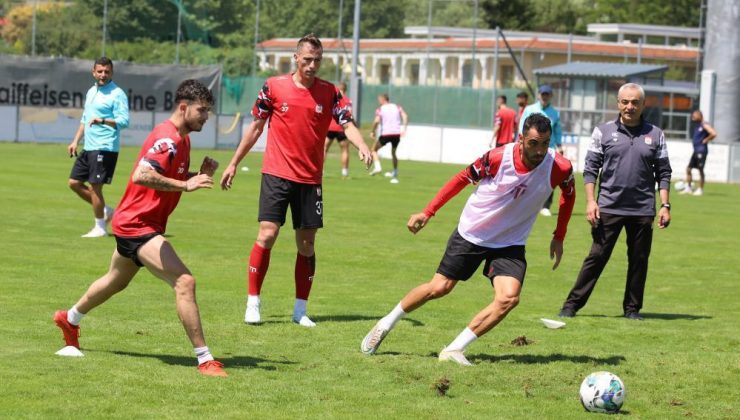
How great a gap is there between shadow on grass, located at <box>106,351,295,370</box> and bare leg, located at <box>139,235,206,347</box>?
49cm

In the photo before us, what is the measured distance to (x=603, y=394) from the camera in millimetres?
7645

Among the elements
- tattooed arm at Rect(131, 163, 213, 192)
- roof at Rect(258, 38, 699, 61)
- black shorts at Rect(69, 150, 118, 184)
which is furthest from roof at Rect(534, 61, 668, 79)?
tattooed arm at Rect(131, 163, 213, 192)

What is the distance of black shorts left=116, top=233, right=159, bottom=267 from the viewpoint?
27.0ft

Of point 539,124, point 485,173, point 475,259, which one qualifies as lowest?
point 475,259

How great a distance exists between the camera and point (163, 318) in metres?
10.5

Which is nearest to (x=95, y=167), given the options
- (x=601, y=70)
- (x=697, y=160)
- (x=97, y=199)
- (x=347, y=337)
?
(x=97, y=199)

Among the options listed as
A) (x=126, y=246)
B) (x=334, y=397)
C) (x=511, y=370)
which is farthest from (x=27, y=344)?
(x=511, y=370)

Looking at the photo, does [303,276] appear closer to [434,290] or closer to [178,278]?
[434,290]

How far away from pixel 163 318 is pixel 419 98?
40.8 meters

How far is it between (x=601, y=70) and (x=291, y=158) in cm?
3659

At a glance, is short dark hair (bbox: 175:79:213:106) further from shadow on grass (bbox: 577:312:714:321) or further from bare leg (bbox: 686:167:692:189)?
bare leg (bbox: 686:167:692:189)

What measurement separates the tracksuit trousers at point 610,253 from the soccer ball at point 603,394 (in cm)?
399

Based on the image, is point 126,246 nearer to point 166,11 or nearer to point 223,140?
point 223,140

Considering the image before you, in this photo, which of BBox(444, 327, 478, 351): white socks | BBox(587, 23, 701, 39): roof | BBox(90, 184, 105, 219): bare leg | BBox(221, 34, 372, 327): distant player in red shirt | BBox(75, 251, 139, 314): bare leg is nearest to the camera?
BBox(75, 251, 139, 314): bare leg
